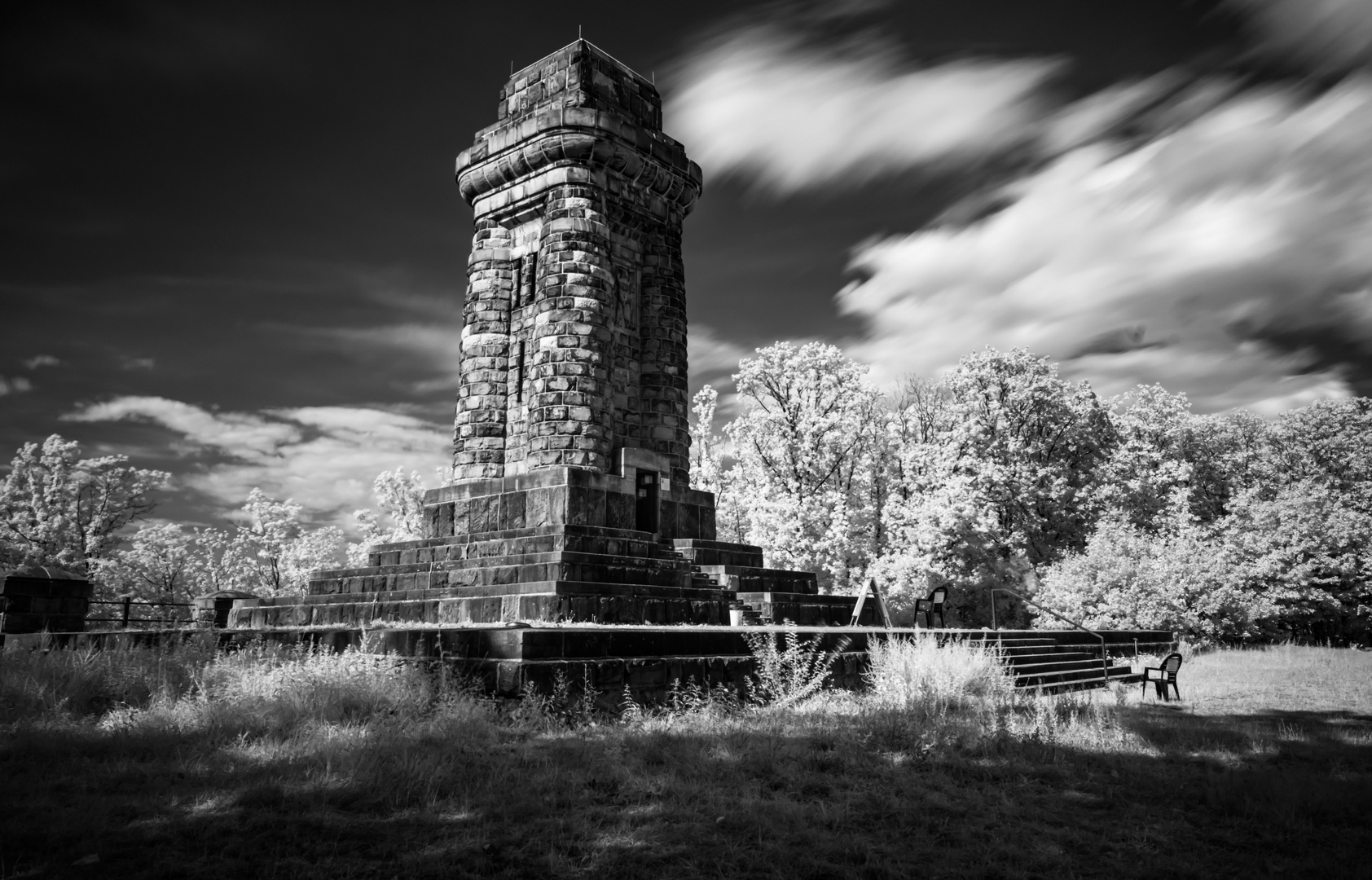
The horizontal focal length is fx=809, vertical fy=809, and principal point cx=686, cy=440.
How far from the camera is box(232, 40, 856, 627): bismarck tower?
14.3 m

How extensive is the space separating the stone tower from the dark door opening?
31 cm

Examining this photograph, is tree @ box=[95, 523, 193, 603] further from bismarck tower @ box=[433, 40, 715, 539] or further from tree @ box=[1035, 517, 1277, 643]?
tree @ box=[1035, 517, 1277, 643]

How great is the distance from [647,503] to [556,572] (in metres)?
4.31

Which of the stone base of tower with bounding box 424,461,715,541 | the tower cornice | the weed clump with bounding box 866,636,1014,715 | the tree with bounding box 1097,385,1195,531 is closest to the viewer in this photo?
the weed clump with bounding box 866,636,1014,715

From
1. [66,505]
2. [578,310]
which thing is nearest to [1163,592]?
[578,310]

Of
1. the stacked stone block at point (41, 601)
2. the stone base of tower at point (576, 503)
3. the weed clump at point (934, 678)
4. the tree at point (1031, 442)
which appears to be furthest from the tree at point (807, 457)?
the stacked stone block at point (41, 601)

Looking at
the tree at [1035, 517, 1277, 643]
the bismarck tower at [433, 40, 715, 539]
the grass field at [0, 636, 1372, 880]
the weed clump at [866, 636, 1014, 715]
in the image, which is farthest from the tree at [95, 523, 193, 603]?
the tree at [1035, 517, 1277, 643]

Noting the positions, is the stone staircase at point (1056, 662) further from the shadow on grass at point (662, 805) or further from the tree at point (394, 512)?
the tree at point (394, 512)

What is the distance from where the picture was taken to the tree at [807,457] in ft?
91.0

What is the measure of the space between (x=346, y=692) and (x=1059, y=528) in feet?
104

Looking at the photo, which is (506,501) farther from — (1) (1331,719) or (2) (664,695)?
(1) (1331,719)

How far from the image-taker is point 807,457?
2998cm

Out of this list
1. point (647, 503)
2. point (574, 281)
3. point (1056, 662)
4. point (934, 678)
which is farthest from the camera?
point (647, 503)

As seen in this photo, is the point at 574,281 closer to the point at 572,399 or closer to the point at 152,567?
the point at 572,399
